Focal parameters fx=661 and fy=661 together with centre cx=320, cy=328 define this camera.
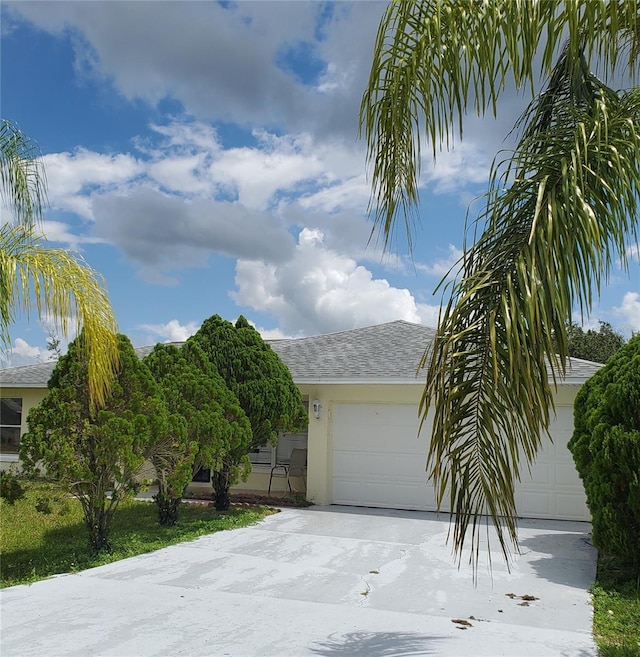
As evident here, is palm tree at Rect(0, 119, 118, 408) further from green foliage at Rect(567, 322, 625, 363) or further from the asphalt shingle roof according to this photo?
green foliage at Rect(567, 322, 625, 363)

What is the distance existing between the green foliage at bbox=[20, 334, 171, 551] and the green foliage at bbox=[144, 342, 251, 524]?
81 cm

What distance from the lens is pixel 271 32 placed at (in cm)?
747

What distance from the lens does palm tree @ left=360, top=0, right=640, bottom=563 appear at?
3678 millimetres

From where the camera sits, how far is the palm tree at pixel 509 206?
368 centimetres

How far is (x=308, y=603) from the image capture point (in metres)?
6.59

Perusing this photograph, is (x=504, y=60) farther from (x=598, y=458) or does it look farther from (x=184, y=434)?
(x=184, y=434)

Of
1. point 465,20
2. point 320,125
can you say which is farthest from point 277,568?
point 465,20

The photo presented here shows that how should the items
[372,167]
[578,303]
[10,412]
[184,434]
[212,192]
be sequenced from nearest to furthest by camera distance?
[578,303] < [372,167] < [184,434] < [212,192] < [10,412]

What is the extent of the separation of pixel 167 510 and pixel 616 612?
7.00 m

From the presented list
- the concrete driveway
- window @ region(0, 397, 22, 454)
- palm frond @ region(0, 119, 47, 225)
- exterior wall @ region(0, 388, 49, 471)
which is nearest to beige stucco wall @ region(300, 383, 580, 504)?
the concrete driveway

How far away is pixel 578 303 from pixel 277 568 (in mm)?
5714

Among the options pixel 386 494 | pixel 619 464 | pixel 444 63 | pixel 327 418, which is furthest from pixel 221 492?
pixel 444 63

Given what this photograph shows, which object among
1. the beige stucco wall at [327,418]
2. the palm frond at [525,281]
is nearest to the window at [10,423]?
the beige stucco wall at [327,418]

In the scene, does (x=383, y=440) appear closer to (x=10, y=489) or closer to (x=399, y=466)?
(x=399, y=466)
